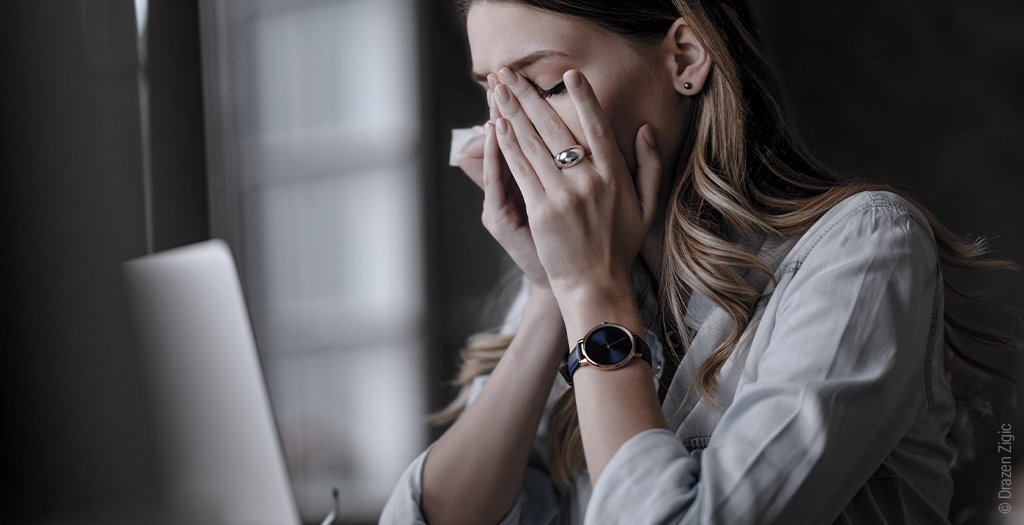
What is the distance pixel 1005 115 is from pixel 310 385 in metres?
1.43

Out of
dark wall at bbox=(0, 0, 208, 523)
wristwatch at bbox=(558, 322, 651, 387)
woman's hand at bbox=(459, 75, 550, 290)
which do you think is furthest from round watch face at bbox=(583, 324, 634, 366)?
dark wall at bbox=(0, 0, 208, 523)

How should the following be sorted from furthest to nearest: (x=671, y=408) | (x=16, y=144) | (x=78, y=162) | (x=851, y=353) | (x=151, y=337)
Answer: (x=78, y=162) → (x=16, y=144) → (x=671, y=408) → (x=851, y=353) → (x=151, y=337)

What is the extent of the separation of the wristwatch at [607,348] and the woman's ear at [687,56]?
37 cm

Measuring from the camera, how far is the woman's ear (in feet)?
3.24

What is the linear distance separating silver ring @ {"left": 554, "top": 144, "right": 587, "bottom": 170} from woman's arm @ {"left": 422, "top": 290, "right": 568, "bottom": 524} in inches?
8.9

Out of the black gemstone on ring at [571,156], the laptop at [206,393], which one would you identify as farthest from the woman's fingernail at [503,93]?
the laptop at [206,393]

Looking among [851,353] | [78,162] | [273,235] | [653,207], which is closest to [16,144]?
[78,162]

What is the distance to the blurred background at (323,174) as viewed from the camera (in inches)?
46.5

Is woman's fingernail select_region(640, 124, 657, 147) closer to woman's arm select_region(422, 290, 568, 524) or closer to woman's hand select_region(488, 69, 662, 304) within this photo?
woman's hand select_region(488, 69, 662, 304)

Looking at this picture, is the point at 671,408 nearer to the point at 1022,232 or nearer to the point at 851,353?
the point at 851,353

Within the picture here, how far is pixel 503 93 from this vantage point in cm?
95

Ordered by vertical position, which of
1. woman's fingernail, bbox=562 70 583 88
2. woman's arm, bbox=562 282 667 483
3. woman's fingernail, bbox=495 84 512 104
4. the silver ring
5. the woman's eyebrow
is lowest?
woman's arm, bbox=562 282 667 483

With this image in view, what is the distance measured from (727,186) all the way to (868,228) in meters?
0.20

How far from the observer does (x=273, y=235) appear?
1777 mm
